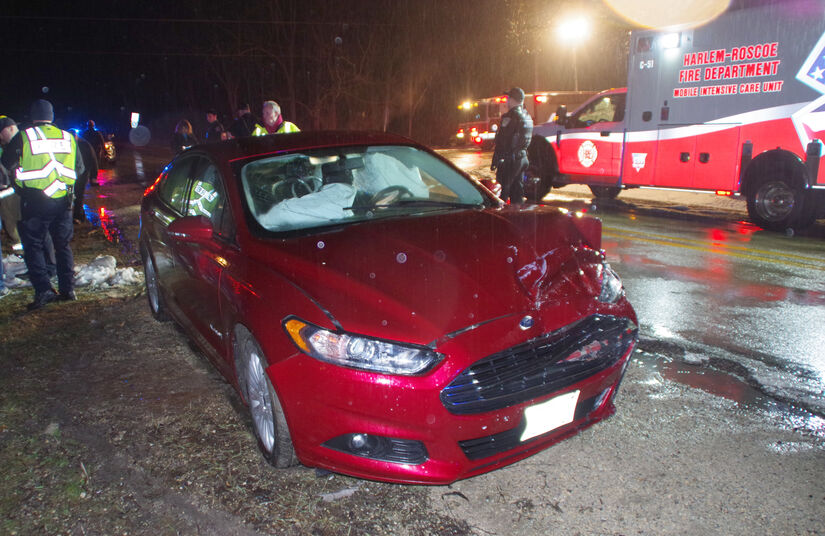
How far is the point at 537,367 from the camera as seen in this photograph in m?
2.65

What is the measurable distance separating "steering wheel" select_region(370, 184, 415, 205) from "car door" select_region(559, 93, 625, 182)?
7.83 m

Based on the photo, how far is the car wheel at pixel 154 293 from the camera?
5180mm

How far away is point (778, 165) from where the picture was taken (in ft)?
28.6

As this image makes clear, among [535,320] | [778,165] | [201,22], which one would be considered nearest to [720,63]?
[778,165]

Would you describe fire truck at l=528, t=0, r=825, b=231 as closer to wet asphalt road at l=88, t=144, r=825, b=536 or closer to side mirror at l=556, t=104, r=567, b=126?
side mirror at l=556, t=104, r=567, b=126

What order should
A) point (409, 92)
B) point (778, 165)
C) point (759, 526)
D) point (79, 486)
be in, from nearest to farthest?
point (759, 526) < point (79, 486) < point (778, 165) < point (409, 92)

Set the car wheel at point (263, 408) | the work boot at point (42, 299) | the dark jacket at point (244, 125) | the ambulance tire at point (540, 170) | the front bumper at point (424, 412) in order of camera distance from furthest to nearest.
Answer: the ambulance tire at point (540, 170) → the dark jacket at point (244, 125) → the work boot at point (42, 299) → the car wheel at point (263, 408) → the front bumper at point (424, 412)

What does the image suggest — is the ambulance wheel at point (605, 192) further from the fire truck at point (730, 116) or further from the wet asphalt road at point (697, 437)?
the wet asphalt road at point (697, 437)

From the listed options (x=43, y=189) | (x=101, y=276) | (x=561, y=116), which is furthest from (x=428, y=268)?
(x=561, y=116)

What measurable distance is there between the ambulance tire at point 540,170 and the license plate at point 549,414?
990cm

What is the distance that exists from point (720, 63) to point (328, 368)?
895cm

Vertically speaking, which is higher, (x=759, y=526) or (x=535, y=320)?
(x=535, y=320)

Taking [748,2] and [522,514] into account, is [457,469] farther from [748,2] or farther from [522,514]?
[748,2]

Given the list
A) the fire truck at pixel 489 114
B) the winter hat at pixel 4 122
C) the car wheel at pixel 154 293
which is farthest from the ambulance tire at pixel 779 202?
the fire truck at pixel 489 114
